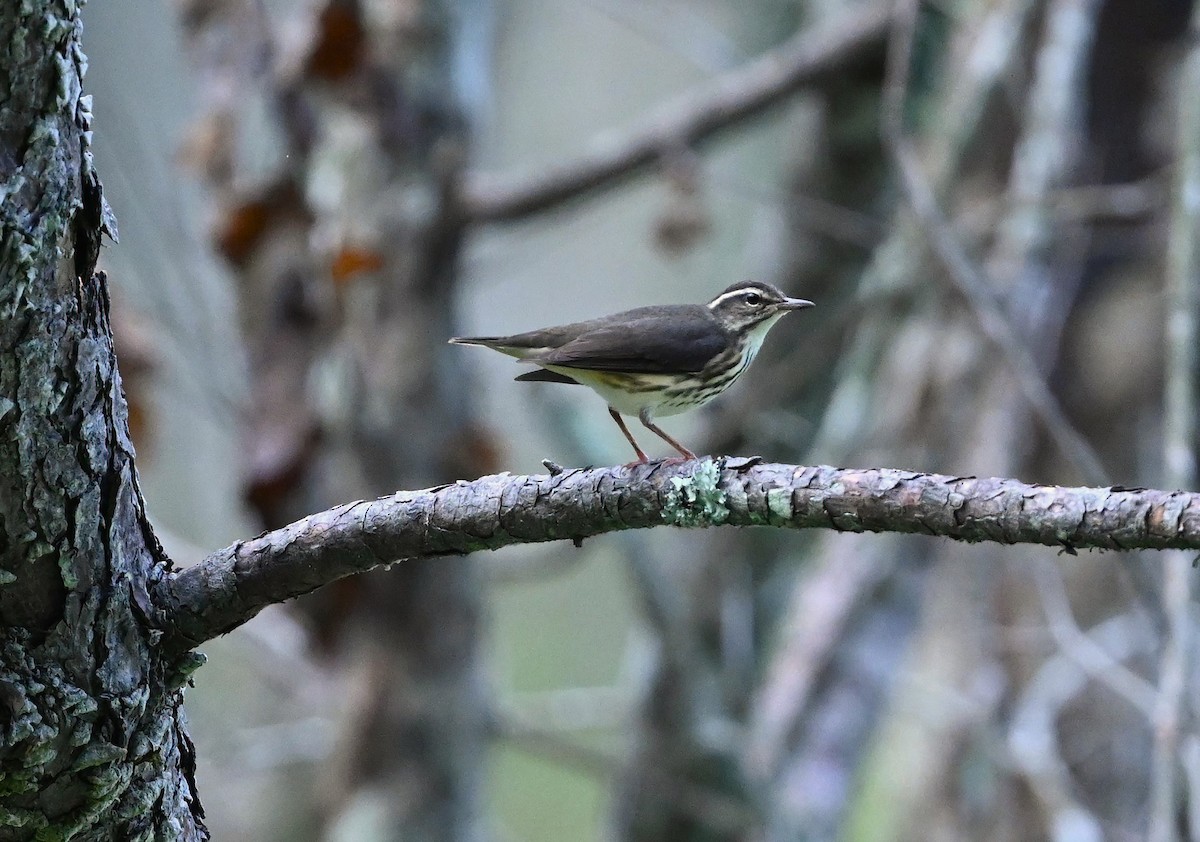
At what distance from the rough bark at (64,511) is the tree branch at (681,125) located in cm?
438

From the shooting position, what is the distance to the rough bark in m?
1.87

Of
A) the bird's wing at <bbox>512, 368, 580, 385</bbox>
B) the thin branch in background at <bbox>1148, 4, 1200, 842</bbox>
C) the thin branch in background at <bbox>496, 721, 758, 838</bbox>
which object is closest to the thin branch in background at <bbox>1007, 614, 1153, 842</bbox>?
the thin branch in background at <bbox>496, 721, 758, 838</bbox>

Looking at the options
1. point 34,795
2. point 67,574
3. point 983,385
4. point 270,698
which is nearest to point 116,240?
point 67,574

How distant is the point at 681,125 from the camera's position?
6.43 metres

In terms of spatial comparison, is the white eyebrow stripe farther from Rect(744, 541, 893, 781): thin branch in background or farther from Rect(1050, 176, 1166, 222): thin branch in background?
Rect(744, 541, 893, 781): thin branch in background

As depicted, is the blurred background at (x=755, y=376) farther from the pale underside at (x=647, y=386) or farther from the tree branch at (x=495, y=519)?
the tree branch at (x=495, y=519)

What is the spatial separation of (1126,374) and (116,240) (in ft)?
20.9

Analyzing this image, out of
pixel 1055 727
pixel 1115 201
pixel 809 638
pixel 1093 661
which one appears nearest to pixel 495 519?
pixel 1093 661

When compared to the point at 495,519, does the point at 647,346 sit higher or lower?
higher

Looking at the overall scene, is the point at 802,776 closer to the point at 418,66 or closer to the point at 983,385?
the point at 983,385

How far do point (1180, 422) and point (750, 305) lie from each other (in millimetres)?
1455

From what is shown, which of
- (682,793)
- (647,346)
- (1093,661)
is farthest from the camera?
(682,793)

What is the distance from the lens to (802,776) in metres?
7.20

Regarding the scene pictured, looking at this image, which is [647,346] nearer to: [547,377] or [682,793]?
[547,377]
